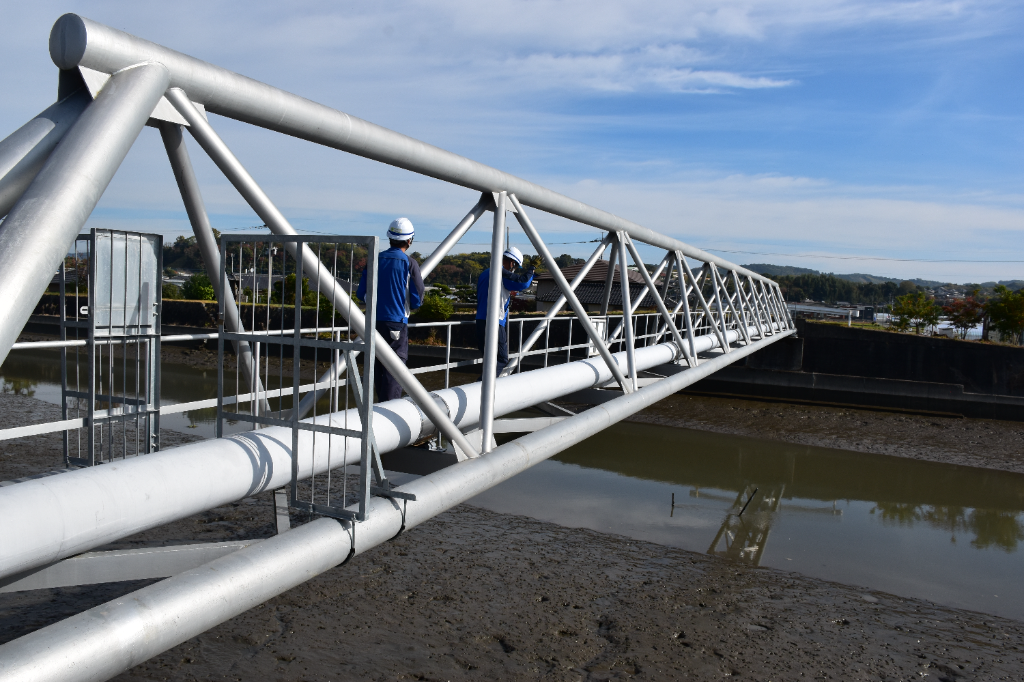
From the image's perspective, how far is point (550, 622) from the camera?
6.92m

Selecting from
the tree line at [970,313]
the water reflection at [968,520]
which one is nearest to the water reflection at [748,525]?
the water reflection at [968,520]

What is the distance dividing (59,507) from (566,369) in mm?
4573

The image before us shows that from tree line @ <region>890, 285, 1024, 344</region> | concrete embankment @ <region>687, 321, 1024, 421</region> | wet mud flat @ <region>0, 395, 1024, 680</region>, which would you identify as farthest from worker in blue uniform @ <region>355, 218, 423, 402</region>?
tree line @ <region>890, 285, 1024, 344</region>

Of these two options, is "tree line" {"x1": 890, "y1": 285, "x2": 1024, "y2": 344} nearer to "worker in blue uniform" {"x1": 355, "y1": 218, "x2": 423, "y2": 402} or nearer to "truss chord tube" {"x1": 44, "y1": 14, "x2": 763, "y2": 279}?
"worker in blue uniform" {"x1": 355, "y1": 218, "x2": 423, "y2": 402}

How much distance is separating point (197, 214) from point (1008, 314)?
4917 centimetres

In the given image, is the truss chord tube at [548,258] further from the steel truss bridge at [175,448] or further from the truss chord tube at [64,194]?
the truss chord tube at [64,194]

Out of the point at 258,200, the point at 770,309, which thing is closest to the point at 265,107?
the point at 258,200

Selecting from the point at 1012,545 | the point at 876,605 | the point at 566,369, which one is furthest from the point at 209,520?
the point at 1012,545

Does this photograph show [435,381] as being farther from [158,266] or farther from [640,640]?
[158,266]

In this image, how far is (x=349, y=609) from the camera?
6.85 metres

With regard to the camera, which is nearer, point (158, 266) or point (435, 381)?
point (158, 266)

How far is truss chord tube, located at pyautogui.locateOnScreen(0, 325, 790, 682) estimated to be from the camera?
181cm

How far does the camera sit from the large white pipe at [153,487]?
1967mm

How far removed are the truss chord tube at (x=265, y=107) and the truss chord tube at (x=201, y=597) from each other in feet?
5.03
